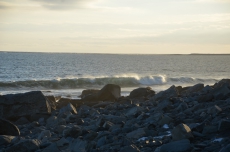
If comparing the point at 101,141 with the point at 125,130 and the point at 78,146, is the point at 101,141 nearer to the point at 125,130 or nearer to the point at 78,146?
the point at 78,146

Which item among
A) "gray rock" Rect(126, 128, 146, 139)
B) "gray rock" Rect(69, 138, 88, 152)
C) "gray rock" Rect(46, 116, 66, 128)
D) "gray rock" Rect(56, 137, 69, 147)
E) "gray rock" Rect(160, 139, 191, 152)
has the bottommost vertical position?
"gray rock" Rect(46, 116, 66, 128)

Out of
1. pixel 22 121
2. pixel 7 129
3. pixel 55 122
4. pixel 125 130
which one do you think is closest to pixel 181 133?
pixel 125 130

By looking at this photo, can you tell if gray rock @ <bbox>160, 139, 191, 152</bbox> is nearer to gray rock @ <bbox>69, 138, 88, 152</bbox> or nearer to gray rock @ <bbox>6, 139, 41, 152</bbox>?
gray rock @ <bbox>69, 138, 88, 152</bbox>

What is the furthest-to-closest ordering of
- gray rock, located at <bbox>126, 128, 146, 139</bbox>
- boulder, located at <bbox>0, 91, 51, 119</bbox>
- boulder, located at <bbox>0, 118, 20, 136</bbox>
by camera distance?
boulder, located at <bbox>0, 91, 51, 119</bbox> → boulder, located at <bbox>0, 118, 20, 136</bbox> → gray rock, located at <bbox>126, 128, 146, 139</bbox>

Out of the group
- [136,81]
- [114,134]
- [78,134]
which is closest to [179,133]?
[114,134]

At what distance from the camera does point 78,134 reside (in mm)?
7547

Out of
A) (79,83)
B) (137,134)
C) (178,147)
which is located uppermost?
(178,147)

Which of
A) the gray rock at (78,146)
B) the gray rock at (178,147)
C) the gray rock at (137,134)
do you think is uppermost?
the gray rock at (178,147)

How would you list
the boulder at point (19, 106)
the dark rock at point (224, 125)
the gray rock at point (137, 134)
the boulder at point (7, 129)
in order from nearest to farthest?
the dark rock at point (224, 125) < the gray rock at point (137, 134) < the boulder at point (7, 129) < the boulder at point (19, 106)

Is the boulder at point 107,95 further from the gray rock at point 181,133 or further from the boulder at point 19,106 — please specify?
the gray rock at point 181,133

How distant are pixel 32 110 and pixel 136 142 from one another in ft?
22.5

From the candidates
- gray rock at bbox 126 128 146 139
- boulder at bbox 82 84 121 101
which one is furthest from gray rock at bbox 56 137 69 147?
boulder at bbox 82 84 121 101

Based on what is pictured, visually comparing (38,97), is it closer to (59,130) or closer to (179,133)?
(59,130)

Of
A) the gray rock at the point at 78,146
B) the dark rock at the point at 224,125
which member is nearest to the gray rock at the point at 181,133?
the dark rock at the point at 224,125
